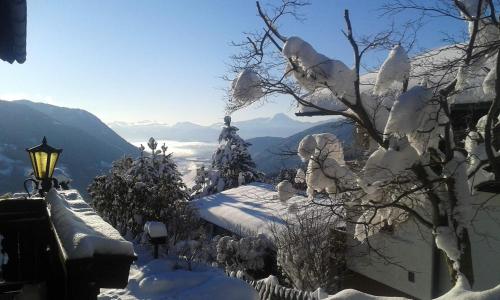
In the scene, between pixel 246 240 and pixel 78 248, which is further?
pixel 246 240

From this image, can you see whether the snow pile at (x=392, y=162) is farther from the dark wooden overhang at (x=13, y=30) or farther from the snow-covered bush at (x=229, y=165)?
the snow-covered bush at (x=229, y=165)

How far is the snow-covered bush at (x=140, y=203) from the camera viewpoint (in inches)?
774

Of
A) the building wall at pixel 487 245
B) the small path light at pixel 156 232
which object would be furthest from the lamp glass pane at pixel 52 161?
the building wall at pixel 487 245

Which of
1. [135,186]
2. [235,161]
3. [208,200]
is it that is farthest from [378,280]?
[235,161]

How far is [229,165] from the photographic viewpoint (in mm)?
40625

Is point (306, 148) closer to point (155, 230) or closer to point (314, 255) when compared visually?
point (155, 230)

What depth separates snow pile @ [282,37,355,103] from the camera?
7836mm

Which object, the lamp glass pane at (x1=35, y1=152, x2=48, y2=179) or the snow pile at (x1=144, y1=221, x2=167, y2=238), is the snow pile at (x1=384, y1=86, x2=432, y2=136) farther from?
the snow pile at (x1=144, y1=221, x2=167, y2=238)

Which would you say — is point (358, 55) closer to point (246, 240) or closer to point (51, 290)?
point (51, 290)

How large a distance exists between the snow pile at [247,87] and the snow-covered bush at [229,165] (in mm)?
30293

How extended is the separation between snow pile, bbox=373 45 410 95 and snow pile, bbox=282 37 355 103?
0.72 m

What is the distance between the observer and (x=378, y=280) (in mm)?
13539

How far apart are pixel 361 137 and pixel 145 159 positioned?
1732cm

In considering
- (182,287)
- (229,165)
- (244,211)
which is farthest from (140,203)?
(229,165)
